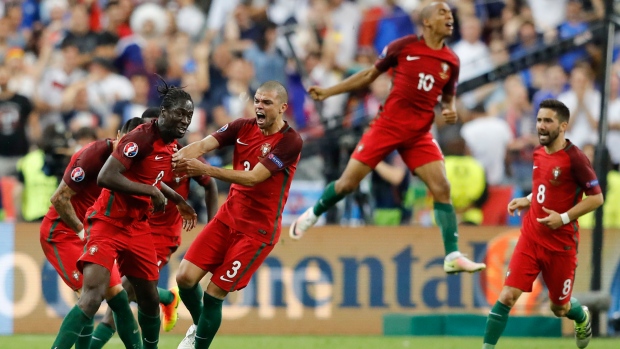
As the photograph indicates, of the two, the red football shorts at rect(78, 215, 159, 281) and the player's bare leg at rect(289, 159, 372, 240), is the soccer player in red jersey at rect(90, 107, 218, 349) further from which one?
the player's bare leg at rect(289, 159, 372, 240)

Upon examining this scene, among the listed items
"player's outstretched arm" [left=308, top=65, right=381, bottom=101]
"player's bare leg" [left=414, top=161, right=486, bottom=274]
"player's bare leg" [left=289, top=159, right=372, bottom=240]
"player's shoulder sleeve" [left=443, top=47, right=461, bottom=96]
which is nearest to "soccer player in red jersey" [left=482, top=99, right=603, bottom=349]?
"player's bare leg" [left=414, top=161, right=486, bottom=274]

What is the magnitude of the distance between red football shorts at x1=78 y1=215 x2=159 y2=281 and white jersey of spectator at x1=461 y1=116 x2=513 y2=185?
7.23 metres

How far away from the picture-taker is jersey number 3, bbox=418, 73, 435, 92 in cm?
1162

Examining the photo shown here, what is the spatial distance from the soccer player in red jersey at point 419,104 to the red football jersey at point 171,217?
5.12ft

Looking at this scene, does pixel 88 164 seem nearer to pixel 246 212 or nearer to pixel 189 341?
pixel 246 212

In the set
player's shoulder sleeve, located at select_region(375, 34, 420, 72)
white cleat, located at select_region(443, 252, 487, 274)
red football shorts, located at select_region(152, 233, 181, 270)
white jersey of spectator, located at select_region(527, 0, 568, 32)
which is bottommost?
white cleat, located at select_region(443, 252, 487, 274)

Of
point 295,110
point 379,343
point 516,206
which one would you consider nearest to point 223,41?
point 295,110

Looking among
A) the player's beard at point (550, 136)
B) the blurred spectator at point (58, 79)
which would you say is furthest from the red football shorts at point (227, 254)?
the blurred spectator at point (58, 79)

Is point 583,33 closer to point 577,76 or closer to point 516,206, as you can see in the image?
point 577,76

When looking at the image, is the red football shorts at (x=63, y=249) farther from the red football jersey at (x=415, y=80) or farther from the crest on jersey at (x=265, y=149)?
the red football jersey at (x=415, y=80)

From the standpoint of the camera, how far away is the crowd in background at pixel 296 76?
15703mm

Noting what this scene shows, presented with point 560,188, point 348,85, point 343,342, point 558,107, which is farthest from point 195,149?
point 343,342

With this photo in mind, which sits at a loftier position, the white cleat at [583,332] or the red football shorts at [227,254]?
the red football shorts at [227,254]

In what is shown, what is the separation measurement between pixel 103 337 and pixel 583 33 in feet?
28.0
